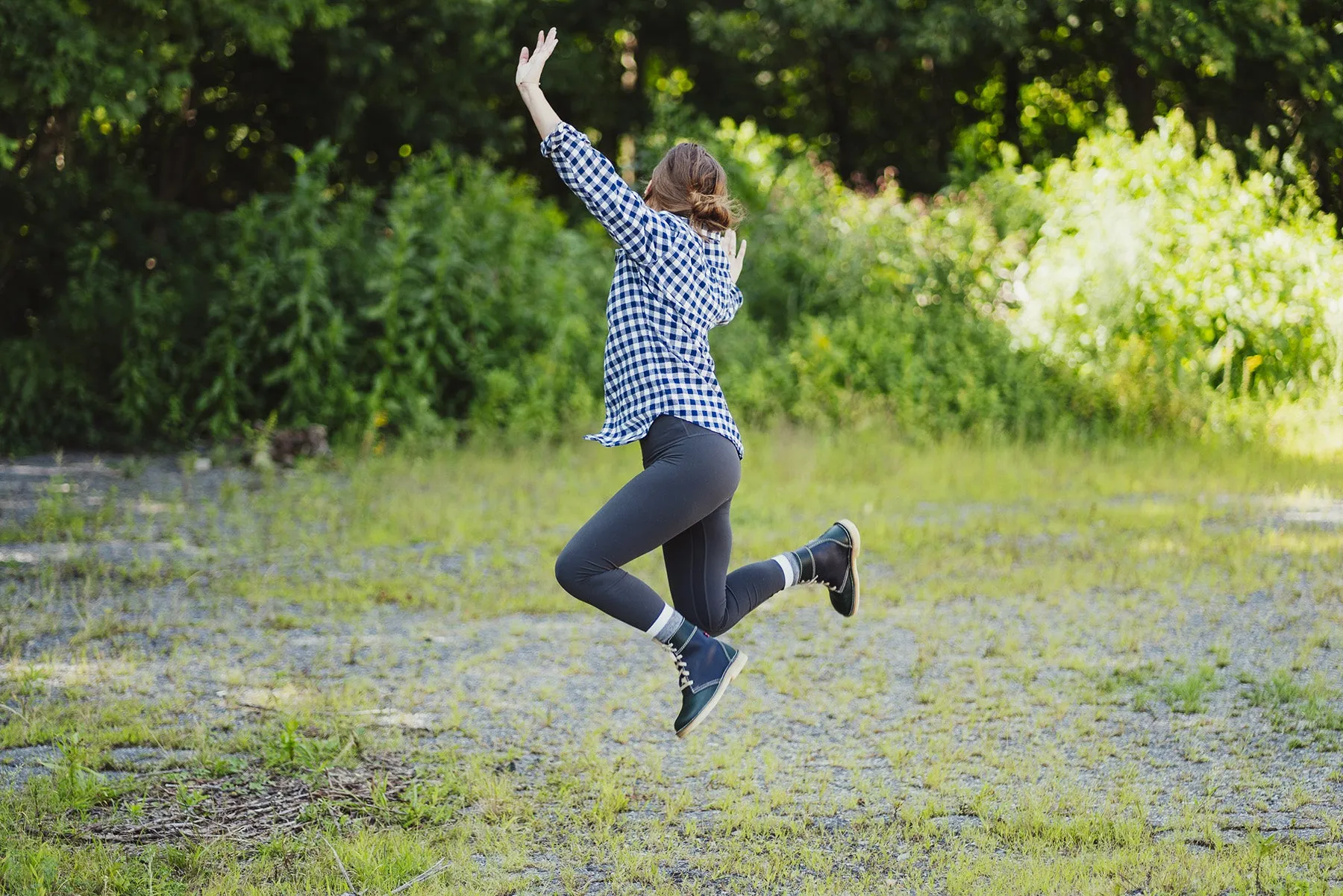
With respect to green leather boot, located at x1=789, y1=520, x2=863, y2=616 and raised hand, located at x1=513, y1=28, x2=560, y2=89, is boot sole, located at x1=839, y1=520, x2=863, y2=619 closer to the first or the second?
green leather boot, located at x1=789, y1=520, x2=863, y2=616

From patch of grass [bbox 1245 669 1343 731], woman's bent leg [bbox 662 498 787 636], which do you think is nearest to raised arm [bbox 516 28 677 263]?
woman's bent leg [bbox 662 498 787 636]

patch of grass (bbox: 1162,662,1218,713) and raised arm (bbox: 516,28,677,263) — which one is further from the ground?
raised arm (bbox: 516,28,677,263)

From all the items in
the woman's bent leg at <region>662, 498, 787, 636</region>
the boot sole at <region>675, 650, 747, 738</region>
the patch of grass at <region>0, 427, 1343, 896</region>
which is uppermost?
the woman's bent leg at <region>662, 498, 787, 636</region>

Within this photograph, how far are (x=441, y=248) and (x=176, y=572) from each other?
4.73 m

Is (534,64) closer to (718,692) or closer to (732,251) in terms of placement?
(732,251)

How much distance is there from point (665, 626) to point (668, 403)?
26.1 inches

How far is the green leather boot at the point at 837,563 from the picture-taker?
15.3 feet

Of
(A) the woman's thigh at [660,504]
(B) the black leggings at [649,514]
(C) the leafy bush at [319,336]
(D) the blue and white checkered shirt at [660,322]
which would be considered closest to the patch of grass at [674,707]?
(B) the black leggings at [649,514]

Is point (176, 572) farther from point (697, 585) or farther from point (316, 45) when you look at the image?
point (316, 45)

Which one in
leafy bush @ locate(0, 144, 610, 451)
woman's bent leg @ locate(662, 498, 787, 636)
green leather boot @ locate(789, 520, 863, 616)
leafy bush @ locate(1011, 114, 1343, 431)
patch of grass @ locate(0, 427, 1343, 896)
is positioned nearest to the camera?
patch of grass @ locate(0, 427, 1343, 896)

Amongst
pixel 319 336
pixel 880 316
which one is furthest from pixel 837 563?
pixel 880 316

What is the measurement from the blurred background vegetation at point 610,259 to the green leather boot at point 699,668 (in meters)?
7.25

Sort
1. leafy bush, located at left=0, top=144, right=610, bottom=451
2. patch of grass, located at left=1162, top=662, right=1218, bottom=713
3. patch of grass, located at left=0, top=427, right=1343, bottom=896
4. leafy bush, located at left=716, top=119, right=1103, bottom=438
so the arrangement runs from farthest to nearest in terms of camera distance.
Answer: leafy bush, located at left=716, top=119, right=1103, bottom=438 → leafy bush, located at left=0, top=144, right=610, bottom=451 → patch of grass, located at left=1162, top=662, right=1218, bottom=713 → patch of grass, located at left=0, top=427, right=1343, bottom=896

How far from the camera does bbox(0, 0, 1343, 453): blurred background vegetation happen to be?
36.3 feet
